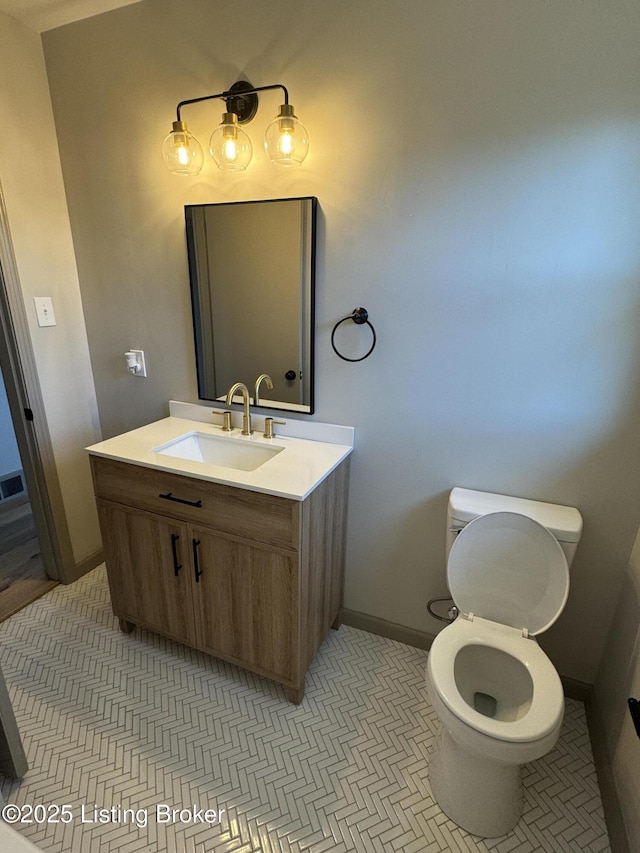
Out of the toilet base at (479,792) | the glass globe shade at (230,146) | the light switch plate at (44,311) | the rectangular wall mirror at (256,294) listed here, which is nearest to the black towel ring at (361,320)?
the rectangular wall mirror at (256,294)

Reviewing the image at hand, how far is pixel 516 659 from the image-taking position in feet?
4.13

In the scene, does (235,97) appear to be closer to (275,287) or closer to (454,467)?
(275,287)

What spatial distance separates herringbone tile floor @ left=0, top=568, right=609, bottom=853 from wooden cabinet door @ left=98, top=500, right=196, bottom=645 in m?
0.20

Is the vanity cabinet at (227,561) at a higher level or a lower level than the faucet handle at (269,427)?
lower

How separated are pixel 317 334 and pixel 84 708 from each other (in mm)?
1669

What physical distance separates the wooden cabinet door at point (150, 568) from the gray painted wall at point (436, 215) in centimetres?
73

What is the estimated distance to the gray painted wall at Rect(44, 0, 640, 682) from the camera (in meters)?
1.18

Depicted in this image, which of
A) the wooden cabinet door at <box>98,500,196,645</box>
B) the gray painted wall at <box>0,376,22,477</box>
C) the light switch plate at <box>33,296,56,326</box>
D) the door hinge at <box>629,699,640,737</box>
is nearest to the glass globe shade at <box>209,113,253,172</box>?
the light switch plate at <box>33,296,56,326</box>

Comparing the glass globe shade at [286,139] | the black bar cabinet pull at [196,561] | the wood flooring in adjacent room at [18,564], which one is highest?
the glass globe shade at [286,139]

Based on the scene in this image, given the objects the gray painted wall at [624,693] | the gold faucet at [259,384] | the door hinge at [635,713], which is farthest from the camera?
the gold faucet at [259,384]

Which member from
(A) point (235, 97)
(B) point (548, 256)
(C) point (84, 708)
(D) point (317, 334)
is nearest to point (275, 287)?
(D) point (317, 334)

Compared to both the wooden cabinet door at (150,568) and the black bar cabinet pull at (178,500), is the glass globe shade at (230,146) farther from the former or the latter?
the wooden cabinet door at (150,568)

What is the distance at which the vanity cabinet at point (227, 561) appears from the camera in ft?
4.49

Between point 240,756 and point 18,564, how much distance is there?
1.74 metres
